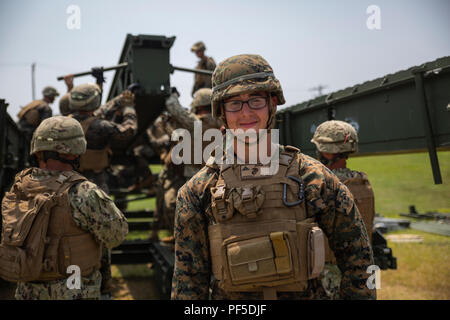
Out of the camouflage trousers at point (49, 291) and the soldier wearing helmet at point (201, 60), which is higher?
the soldier wearing helmet at point (201, 60)

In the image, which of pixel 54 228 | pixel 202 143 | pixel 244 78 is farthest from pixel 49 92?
pixel 244 78

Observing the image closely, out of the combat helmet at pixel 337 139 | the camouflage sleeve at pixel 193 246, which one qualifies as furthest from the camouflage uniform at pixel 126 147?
the camouflage sleeve at pixel 193 246

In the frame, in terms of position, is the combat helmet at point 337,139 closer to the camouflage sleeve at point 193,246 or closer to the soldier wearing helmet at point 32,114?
the camouflage sleeve at point 193,246

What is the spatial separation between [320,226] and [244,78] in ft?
2.82

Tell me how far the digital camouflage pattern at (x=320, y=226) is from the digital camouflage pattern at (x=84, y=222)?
1211 mm

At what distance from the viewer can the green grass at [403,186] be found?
12.9m

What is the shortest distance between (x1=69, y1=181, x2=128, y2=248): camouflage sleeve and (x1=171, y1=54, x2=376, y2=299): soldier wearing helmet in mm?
1211

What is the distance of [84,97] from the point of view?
16.0 ft

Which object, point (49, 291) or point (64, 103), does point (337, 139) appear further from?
point (64, 103)

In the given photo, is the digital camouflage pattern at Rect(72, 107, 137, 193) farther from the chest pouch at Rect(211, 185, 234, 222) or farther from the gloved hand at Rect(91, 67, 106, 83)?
the chest pouch at Rect(211, 185, 234, 222)

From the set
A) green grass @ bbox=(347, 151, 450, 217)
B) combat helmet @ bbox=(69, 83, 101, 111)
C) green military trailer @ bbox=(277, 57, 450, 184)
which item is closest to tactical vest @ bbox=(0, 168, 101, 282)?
combat helmet @ bbox=(69, 83, 101, 111)
